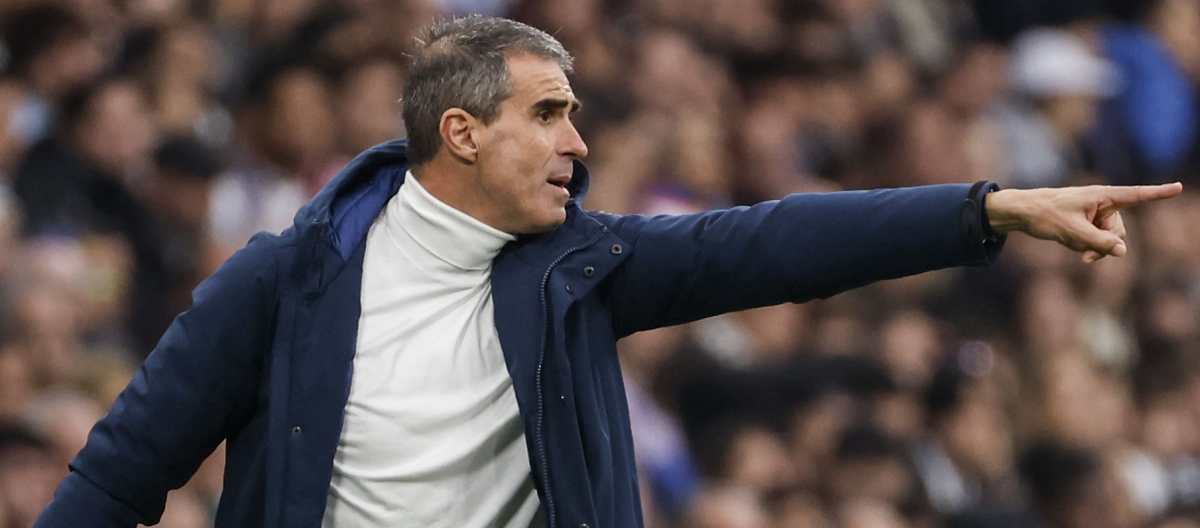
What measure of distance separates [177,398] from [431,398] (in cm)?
37

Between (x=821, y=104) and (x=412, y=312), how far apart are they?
594cm

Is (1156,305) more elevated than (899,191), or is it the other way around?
(1156,305)

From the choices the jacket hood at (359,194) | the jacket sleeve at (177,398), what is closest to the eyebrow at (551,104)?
the jacket hood at (359,194)

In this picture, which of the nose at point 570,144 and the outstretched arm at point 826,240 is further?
the nose at point 570,144

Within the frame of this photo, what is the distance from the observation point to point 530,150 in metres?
3.60

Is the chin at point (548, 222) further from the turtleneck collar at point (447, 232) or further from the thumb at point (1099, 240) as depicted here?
the thumb at point (1099, 240)

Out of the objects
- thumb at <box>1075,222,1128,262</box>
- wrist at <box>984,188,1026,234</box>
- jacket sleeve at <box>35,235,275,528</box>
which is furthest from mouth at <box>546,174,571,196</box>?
thumb at <box>1075,222,1128,262</box>

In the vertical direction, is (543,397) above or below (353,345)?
below

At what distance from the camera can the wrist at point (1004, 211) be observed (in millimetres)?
3312

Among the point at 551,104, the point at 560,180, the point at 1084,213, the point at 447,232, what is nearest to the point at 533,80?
the point at 551,104

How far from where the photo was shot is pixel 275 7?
752 centimetres

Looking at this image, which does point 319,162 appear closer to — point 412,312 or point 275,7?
point 275,7

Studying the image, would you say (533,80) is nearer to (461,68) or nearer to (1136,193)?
(461,68)

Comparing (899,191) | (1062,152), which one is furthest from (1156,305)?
(899,191)
